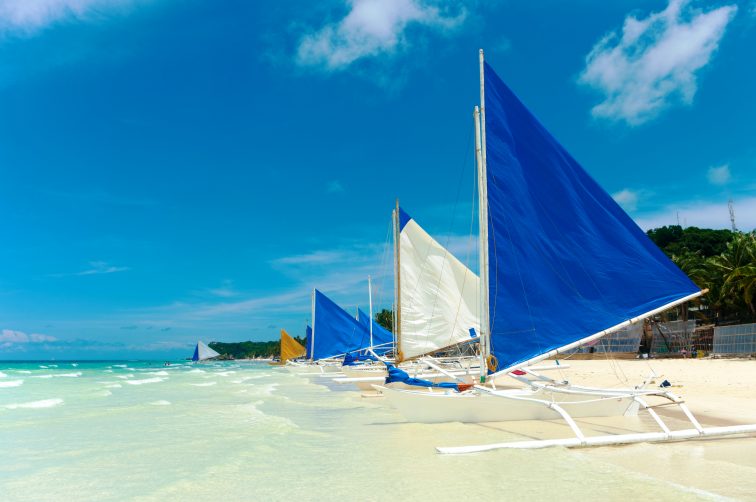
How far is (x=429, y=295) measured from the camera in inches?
885

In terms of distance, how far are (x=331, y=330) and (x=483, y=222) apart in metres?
35.5

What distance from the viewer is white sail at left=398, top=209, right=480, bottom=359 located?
69.9 ft

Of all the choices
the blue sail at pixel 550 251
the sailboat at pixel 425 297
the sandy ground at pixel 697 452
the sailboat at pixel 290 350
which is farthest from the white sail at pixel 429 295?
the sailboat at pixel 290 350

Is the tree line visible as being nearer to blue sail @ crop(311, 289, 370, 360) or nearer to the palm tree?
the palm tree

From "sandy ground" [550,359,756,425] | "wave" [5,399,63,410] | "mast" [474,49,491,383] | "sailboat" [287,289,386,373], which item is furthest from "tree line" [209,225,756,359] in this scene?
"wave" [5,399,63,410]

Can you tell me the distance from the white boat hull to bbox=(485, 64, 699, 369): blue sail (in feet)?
3.32

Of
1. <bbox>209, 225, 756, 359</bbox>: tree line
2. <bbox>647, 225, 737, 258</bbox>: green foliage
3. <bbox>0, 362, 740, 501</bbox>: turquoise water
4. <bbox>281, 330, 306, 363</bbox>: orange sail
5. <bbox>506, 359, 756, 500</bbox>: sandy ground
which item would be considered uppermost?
<bbox>647, 225, 737, 258</bbox>: green foliage

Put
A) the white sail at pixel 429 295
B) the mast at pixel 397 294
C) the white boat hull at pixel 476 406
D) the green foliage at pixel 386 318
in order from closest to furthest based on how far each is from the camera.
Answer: the white boat hull at pixel 476 406
the mast at pixel 397 294
the white sail at pixel 429 295
the green foliage at pixel 386 318

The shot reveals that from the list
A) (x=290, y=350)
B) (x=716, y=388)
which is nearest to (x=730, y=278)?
(x=716, y=388)

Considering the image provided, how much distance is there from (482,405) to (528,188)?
4.84 m

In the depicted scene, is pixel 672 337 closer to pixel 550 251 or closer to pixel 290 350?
pixel 550 251

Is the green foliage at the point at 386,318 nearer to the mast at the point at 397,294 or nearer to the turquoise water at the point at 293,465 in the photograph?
the mast at the point at 397,294

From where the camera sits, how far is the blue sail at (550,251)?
11.3m

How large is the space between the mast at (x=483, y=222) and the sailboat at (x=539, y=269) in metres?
0.02
